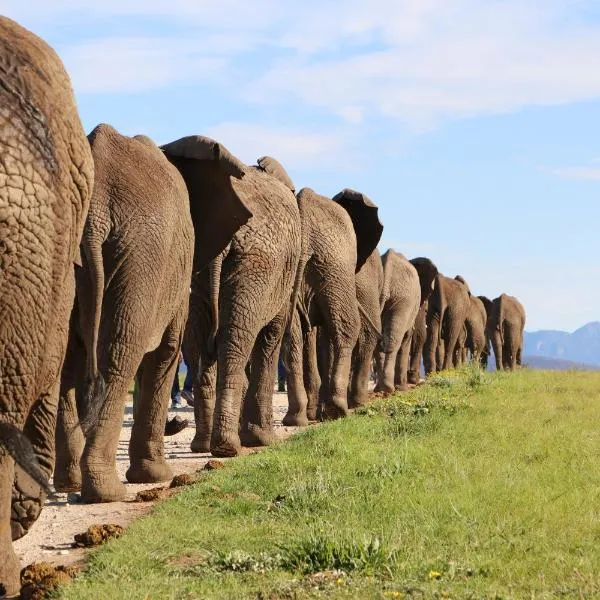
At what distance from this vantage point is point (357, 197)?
17109 millimetres

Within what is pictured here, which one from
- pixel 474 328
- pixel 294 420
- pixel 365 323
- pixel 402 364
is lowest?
pixel 294 420

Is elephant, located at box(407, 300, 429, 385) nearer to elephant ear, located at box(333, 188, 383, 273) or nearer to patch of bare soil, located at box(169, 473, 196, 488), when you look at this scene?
elephant ear, located at box(333, 188, 383, 273)

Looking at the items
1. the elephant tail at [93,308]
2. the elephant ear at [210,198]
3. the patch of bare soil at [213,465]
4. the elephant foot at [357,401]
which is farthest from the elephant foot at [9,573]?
the elephant foot at [357,401]

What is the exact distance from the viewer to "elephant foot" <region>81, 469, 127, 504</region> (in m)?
8.35

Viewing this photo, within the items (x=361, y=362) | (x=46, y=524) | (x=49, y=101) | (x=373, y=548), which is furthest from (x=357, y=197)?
(x=49, y=101)

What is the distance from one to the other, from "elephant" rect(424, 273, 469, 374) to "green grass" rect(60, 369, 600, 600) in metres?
21.0

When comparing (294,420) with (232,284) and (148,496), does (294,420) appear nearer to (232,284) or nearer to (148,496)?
(232,284)

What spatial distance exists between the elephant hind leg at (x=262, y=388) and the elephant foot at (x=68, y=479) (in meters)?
3.76

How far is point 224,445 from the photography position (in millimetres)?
11336

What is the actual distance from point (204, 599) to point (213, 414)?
20.4ft

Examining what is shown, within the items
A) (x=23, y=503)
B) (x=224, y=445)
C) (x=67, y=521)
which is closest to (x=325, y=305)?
(x=224, y=445)

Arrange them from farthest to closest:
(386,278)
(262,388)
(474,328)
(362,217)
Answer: (474,328) < (386,278) < (362,217) < (262,388)

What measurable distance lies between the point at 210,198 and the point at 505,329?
1225 inches

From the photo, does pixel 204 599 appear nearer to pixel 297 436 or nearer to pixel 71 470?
pixel 71 470
